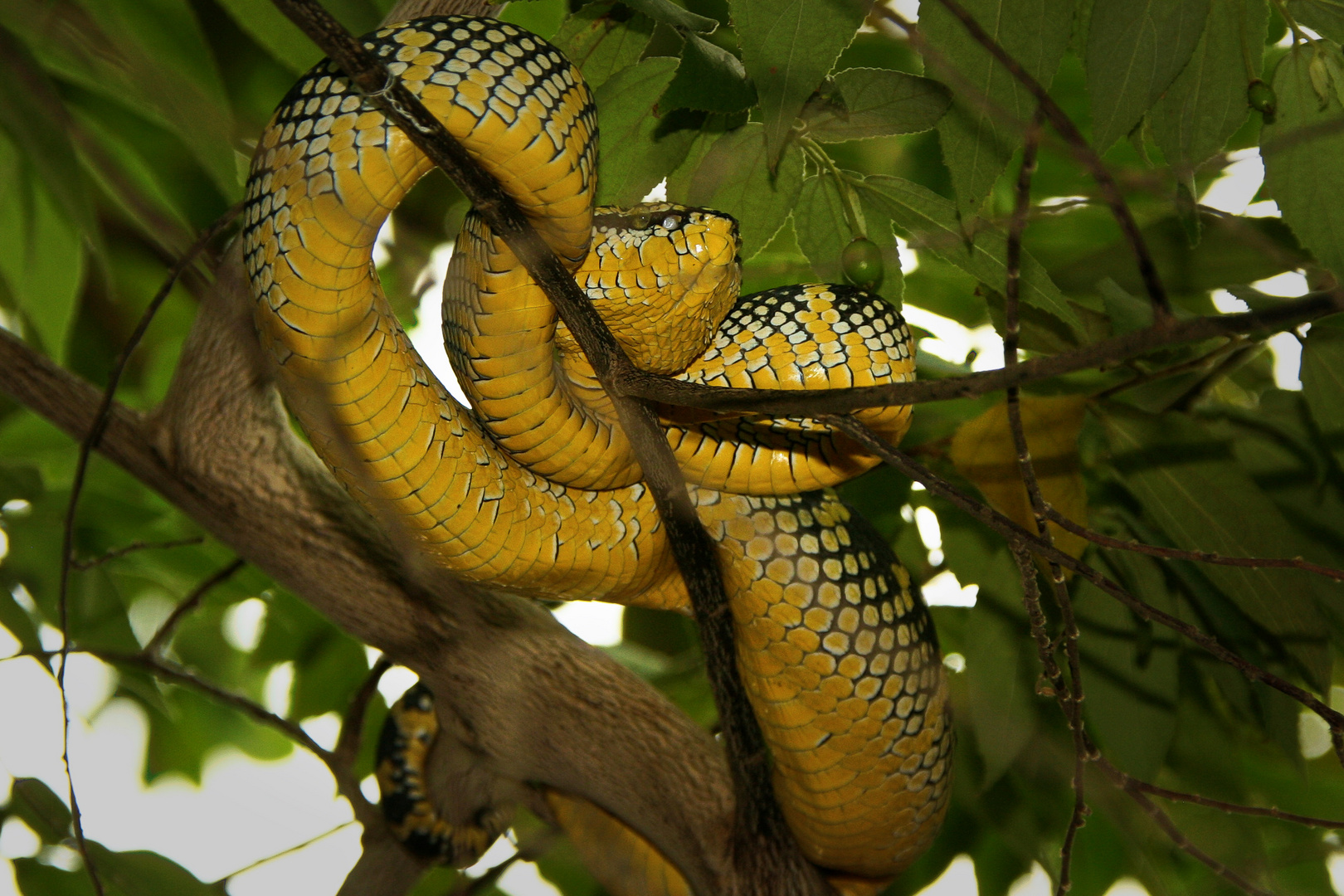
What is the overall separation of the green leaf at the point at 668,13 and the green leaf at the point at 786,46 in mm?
89

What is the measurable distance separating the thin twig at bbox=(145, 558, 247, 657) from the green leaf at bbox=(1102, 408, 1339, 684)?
1240 millimetres

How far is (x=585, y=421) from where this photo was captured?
1122 millimetres

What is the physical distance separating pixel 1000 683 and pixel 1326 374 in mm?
560

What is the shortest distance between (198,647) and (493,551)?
149cm

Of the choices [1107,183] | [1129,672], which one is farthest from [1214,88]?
[1129,672]

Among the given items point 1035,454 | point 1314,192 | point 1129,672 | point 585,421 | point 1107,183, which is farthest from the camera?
point 1129,672

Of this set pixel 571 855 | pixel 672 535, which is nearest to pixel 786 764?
pixel 571 855

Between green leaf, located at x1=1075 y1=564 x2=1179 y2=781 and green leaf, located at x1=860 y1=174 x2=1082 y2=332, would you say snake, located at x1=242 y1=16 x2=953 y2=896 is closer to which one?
green leaf, located at x1=860 y1=174 x2=1082 y2=332

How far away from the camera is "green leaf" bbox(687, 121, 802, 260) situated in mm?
1188

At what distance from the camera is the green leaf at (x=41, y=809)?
4.57 ft

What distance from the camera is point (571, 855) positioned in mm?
1701

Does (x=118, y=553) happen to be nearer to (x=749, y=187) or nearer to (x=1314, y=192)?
(x=749, y=187)

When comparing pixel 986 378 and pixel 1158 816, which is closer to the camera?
pixel 986 378

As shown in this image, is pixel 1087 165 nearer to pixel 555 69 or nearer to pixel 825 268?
pixel 555 69
